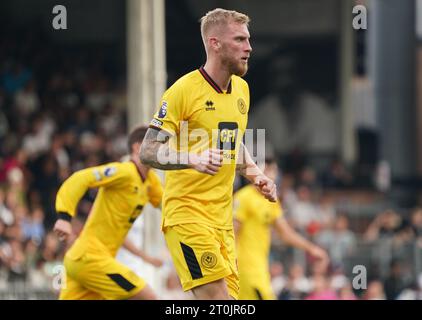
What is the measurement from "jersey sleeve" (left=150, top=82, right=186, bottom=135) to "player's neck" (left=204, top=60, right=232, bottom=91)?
26 cm

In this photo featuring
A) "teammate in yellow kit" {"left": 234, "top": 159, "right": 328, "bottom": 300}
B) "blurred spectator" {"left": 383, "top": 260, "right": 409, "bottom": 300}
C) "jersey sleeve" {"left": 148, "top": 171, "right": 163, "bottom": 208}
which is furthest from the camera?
"blurred spectator" {"left": 383, "top": 260, "right": 409, "bottom": 300}

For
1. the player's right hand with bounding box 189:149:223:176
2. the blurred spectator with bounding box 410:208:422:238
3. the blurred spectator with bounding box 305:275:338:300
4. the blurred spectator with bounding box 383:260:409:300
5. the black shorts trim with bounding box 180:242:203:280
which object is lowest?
the blurred spectator with bounding box 383:260:409:300

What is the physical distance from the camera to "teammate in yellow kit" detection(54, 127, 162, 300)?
10969mm

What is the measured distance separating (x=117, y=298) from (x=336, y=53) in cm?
1854

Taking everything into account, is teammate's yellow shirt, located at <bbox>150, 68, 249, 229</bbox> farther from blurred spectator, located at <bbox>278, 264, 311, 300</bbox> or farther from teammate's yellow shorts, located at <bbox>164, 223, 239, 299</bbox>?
blurred spectator, located at <bbox>278, 264, 311, 300</bbox>

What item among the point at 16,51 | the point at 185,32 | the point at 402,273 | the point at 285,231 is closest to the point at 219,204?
the point at 285,231

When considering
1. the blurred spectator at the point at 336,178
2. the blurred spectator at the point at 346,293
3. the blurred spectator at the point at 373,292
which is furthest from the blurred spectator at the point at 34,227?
the blurred spectator at the point at 336,178

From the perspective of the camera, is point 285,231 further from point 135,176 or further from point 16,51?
point 16,51

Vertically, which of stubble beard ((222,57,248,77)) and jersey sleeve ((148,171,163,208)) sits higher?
stubble beard ((222,57,248,77))

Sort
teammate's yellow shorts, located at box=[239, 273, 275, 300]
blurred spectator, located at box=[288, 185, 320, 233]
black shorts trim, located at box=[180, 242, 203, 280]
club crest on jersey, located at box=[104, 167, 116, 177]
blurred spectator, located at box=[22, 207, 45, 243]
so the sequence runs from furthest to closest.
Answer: blurred spectator, located at box=[288, 185, 320, 233]
blurred spectator, located at box=[22, 207, 45, 243]
teammate's yellow shorts, located at box=[239, 273, 275, 300]
club crest on jersey, located at box=[104, 167, 116, 177]
black shorts trim, located at box=[180, 242, 203, 280]

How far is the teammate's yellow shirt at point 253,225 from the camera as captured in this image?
1378cm

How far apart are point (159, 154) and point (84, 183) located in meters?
2.03
